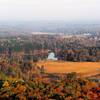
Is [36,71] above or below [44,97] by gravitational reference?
below

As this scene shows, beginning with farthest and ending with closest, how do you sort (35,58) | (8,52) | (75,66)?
(8,52) < (35,58) < (75,66)

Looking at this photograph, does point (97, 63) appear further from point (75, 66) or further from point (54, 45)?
point (54, 45)

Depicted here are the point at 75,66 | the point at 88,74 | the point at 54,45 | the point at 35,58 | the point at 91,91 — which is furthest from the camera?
the point at 54,45

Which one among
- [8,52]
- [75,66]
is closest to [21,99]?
[75,66]

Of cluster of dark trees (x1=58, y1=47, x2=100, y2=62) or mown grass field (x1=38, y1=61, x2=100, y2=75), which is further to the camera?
cluster of dark trees (x1=58, y1=47, x2=100, y2=62)

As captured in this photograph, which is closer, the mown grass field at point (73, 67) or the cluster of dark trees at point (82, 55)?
the mown grass field at point (73, 67)

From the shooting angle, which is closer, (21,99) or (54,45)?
(21,99)

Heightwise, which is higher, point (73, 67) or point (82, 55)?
point (82, 55)

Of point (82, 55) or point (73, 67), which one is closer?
point (73, 67)
